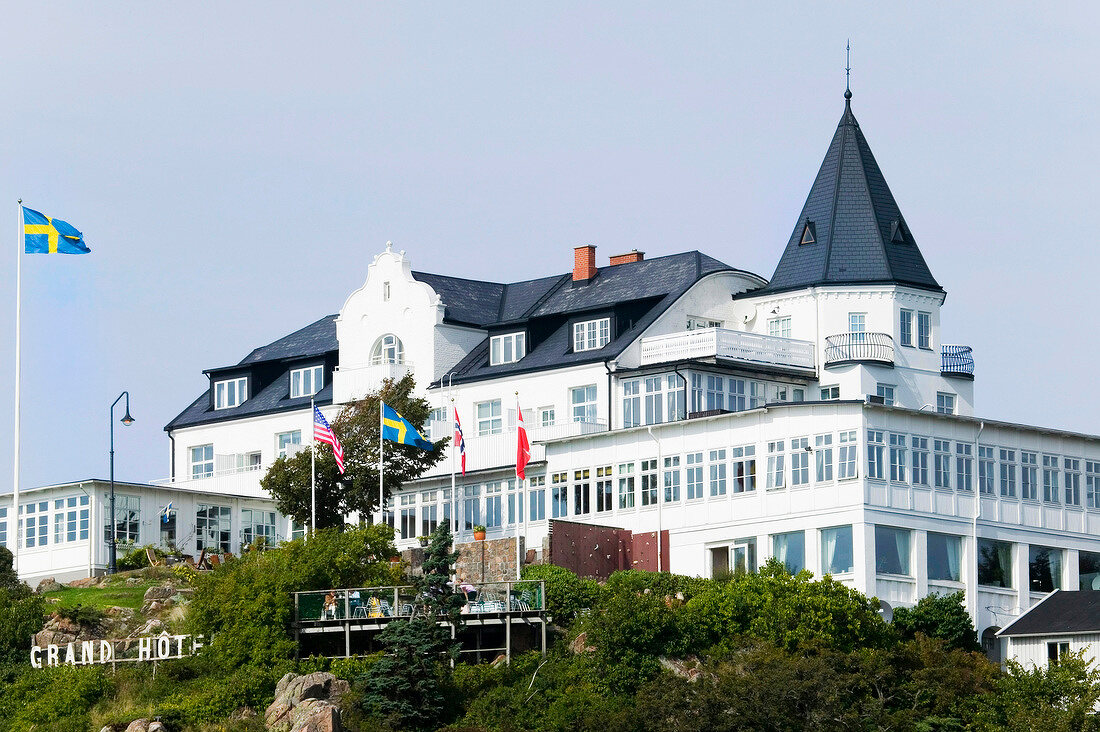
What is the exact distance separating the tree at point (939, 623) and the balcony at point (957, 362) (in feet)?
46.1

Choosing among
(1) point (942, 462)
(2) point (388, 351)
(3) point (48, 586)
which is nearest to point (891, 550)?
(1) point (942, 462)

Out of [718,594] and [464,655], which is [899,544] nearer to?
[718,594]

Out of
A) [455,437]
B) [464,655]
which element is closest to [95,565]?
Result: [455,437]

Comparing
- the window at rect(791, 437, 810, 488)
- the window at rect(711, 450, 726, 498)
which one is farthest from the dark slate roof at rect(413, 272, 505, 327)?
the window at rect(791, 437, 810, 488)

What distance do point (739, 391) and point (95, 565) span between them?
74.2 ft

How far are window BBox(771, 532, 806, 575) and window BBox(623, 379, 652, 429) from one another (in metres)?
8.75

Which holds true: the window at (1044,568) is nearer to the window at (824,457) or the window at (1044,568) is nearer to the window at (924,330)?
the window at (824,457)

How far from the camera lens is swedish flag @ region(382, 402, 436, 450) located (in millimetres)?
75062

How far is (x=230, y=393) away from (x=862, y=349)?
26944 millimetres

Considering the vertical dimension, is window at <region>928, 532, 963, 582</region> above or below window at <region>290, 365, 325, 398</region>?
below

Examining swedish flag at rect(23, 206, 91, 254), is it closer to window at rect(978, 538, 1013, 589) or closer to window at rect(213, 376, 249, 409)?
window at rect(213, 376, 249, 409)

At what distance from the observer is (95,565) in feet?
267

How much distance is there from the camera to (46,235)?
7081 cm

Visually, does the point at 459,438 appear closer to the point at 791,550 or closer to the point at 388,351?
the point at 388,351
